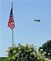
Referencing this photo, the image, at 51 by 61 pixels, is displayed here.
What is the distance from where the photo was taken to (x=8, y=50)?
19734 mm

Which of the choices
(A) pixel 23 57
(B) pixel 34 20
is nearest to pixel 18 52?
(A) pixel 23 57

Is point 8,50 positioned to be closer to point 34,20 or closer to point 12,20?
point 12,20

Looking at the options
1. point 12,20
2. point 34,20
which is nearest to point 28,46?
point 12,20

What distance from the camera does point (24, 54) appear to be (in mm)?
19031

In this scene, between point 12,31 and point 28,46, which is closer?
point 28,46

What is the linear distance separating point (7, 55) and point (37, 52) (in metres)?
1.61

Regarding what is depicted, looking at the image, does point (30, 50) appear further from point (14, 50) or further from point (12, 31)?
point (12, 31)

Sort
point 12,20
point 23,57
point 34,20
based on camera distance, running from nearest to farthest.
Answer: point 23,57 → point 12,20 → point 34,20

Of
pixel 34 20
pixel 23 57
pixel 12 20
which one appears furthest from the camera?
pixel 34 20

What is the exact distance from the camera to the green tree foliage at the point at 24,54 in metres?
19.0

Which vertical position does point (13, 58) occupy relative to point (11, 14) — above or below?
below

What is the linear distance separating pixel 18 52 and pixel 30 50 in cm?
62

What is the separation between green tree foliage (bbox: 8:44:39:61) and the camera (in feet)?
62.4

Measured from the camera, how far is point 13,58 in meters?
19.1
